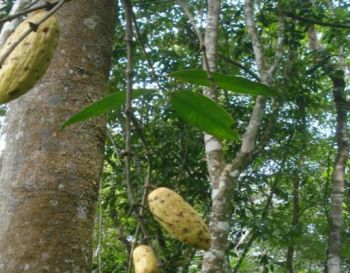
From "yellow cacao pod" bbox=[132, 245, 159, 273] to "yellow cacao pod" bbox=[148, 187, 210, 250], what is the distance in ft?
0.09

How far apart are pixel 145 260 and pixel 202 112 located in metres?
0.22

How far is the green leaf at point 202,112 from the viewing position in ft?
2.04

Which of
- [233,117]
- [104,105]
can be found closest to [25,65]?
[104,105]

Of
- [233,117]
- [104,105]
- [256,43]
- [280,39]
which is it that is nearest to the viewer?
[104,105]

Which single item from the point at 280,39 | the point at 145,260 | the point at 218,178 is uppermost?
the point at 145,260

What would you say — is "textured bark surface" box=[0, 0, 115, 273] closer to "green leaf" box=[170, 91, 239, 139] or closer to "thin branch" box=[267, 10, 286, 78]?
"green leaf" box=[170, 91, 239, 139]

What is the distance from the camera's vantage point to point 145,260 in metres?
0.47

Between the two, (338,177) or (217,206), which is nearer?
(217,206)

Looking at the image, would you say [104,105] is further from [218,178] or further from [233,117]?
[233,117]

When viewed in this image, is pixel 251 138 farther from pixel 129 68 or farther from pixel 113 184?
pixel 129 68

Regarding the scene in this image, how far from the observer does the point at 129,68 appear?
55 cm

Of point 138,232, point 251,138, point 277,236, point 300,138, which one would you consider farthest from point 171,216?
point 300,138

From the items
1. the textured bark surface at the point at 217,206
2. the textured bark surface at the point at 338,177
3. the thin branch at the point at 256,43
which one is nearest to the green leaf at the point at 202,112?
the textured bark surface at the point at 217,206

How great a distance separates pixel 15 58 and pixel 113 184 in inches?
124
